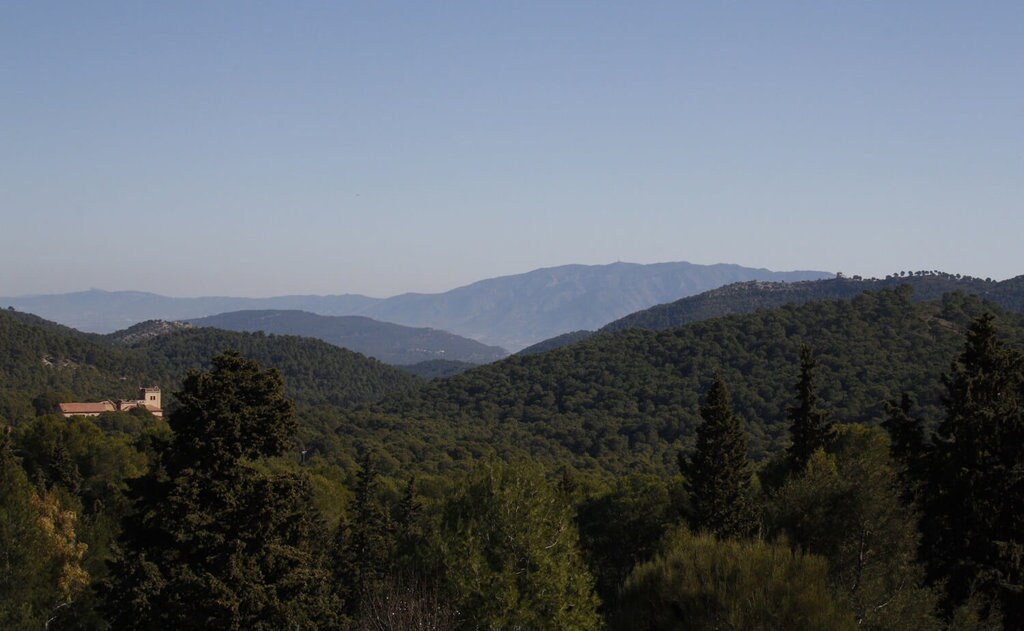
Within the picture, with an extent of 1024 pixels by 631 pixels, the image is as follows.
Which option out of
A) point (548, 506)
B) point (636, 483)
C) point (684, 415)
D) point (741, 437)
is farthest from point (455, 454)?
point (548, 506)

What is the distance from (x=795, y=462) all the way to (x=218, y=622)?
2385 centimetres

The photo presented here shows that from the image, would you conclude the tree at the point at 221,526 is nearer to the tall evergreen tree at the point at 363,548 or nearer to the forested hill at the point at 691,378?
the tall evergreen tree at the point at 363,548

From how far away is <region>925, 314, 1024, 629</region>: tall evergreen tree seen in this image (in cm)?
1775

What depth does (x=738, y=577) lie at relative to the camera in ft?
52.1

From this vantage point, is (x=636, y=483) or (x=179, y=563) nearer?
(x=179, y=563)

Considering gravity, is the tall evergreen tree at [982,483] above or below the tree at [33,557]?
above

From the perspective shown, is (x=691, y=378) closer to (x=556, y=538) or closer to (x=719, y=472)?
(x=719, y=472)

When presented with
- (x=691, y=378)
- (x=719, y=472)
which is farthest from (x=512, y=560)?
(x=691, y=378)

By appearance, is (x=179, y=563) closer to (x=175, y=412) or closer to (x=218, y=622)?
(x=218, y=622)

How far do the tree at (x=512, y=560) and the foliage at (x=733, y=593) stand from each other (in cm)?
223

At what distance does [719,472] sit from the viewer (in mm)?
33969

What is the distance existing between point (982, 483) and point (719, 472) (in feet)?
51.9

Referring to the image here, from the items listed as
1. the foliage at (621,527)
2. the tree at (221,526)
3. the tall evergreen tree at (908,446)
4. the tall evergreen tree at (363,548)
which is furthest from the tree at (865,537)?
the tall evergreen tree at (363,548)

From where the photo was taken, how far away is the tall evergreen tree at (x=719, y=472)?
3353 cm
